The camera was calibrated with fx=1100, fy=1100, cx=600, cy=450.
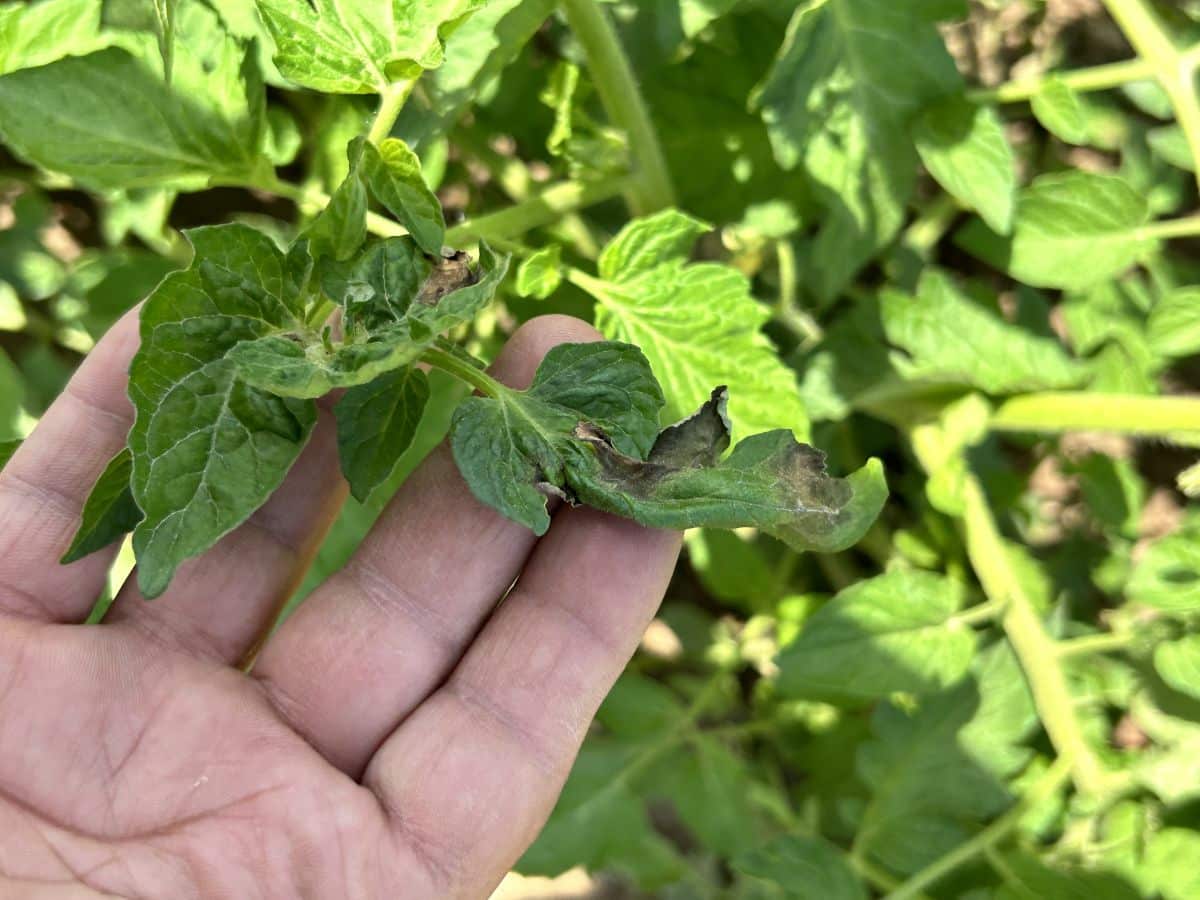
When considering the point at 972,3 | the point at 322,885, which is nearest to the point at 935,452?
the point at 972,3

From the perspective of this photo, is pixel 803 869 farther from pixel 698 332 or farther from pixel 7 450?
pixel 7 450

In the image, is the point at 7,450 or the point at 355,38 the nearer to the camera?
the point at 355,38

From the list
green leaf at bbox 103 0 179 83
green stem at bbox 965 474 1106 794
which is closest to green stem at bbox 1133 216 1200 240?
green stem at bbox 965 474 1106 794

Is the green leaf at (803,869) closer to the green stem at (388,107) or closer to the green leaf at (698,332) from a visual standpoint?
the green leaf at (698,332)

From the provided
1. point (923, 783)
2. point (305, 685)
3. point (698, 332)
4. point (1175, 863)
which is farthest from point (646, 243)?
point (1175, 863)

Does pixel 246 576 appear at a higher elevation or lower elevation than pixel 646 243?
lower

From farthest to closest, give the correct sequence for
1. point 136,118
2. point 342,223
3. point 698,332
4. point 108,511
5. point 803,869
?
point 803,869, point 698,332, point 136,118, point 108,511, point 342,223

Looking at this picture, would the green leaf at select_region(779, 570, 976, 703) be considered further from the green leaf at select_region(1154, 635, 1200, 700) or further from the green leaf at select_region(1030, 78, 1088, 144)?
the green leaf at select_region(1030, 78, 1088, 144)
